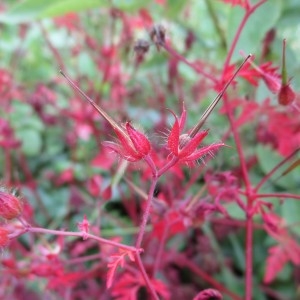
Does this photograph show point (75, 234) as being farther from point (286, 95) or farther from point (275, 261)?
point (275, 261)

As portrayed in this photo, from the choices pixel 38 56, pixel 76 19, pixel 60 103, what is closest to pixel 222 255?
pixel 60 103

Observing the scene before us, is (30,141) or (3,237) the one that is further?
(30,141)

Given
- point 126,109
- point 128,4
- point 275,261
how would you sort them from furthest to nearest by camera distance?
point 126,109 < point 128,4 < point 275,261

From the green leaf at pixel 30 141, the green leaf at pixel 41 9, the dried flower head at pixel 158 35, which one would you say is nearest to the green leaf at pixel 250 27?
the dried flower head at pixel 158 35

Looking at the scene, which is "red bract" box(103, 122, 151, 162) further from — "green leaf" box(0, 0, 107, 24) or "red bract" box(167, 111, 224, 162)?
"green leaf" box(0, 0, 107, 24)

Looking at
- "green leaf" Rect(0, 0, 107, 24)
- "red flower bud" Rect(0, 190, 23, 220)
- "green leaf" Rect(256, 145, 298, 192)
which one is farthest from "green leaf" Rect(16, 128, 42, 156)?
"red flower bud" Rect(0, 190, 23, 220)

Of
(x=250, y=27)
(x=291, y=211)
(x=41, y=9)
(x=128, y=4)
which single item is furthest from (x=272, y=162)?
(x=41, y=9)

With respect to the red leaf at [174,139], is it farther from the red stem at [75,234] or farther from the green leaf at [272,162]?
the green leaf at [272,162]
